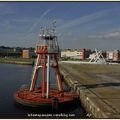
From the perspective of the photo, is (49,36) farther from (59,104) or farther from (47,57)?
(59,104)

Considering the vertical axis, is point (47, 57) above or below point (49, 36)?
below

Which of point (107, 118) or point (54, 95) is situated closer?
point (107, 118)

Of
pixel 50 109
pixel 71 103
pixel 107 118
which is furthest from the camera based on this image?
pixel 71 103

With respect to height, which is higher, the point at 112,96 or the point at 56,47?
the point at 56,47

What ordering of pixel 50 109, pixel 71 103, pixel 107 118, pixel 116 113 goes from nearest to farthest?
pixel 107 118 < pixel 116 113 < pixel 50 109 < pixel 71 103

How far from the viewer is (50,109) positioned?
24.8m

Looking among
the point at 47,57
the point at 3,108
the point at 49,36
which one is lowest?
the point at 3,108

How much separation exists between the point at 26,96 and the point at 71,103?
12.7 ft

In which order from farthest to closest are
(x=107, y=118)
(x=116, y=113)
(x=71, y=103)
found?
(x=71, y=103)
(x=116, y=113)
(x=107, y=118)

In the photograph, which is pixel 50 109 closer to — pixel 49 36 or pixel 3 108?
pixel 3 108

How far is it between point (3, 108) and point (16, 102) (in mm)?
1444

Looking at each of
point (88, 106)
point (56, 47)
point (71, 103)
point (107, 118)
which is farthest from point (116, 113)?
point (56, 47)

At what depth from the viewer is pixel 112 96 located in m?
27.2

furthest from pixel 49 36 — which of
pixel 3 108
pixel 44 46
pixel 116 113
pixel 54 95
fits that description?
pixel 116 113
